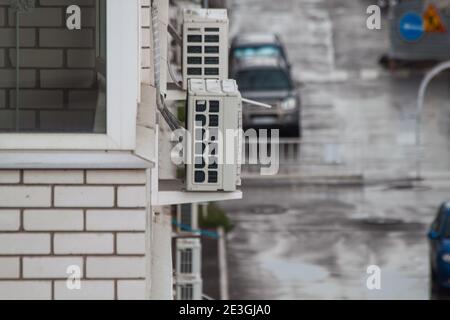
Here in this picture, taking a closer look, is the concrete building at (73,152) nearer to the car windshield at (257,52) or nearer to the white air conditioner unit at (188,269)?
the white air conditioner unit at (188,269)

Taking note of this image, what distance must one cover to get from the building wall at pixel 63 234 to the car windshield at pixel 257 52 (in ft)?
112

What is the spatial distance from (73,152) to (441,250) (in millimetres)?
16758

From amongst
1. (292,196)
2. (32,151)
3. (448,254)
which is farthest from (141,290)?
(292,196)

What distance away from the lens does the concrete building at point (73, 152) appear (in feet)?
36.3

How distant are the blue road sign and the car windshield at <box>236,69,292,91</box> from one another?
24.5ft

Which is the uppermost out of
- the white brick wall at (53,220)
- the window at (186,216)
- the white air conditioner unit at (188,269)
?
the white brick wall at (53,220)

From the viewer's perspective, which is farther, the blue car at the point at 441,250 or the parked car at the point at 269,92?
the parked car at the point at 269,92

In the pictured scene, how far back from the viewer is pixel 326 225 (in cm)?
3400

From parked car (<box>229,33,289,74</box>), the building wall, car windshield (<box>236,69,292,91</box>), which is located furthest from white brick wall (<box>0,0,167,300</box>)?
parked car (<box>229,33,289,74</box>)

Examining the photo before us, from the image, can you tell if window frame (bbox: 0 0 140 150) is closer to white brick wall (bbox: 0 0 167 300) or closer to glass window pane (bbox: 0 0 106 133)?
glass window pane (bbox: 0 0 106 133)

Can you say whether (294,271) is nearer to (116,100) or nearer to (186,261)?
(186,261)

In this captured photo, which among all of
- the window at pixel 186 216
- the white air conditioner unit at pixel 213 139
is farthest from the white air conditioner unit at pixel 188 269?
the white air conditioner unit at pixel 213 139
